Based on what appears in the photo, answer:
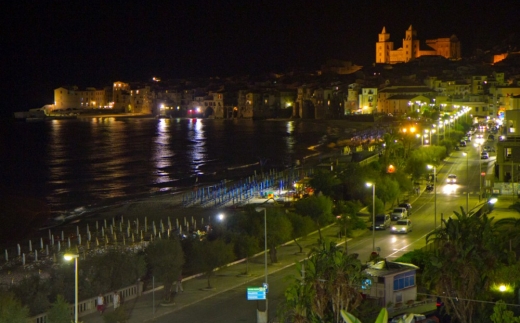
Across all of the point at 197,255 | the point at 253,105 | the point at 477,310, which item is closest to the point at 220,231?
the point at 197,255

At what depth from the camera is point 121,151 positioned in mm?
Result: 44094

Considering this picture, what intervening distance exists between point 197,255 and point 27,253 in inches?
213

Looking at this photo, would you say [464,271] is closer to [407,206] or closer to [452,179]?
[407,206]

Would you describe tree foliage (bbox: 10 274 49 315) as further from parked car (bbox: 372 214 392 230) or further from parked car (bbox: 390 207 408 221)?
parked car (bbox: 390 207 408 221)

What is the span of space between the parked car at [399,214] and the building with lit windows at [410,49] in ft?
261

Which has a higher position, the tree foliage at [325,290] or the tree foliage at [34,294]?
the tree foliage at [325,290]

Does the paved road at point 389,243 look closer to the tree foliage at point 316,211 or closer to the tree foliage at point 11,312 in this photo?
the tree foliage at point 316,211

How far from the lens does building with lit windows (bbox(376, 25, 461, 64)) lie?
3718 inches

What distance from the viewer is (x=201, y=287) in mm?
10609

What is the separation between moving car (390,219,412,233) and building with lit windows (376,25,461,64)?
80.8 meters

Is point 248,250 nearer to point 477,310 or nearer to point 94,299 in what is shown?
point 94,299

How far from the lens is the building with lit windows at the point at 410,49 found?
9444 cm

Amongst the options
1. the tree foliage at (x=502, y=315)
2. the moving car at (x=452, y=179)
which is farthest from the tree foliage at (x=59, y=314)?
the moving car at (x=452, y=179)

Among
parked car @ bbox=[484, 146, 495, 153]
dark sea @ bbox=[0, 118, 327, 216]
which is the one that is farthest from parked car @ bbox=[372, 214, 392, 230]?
parked car @ bbox=[484, 146, 495, 153]
